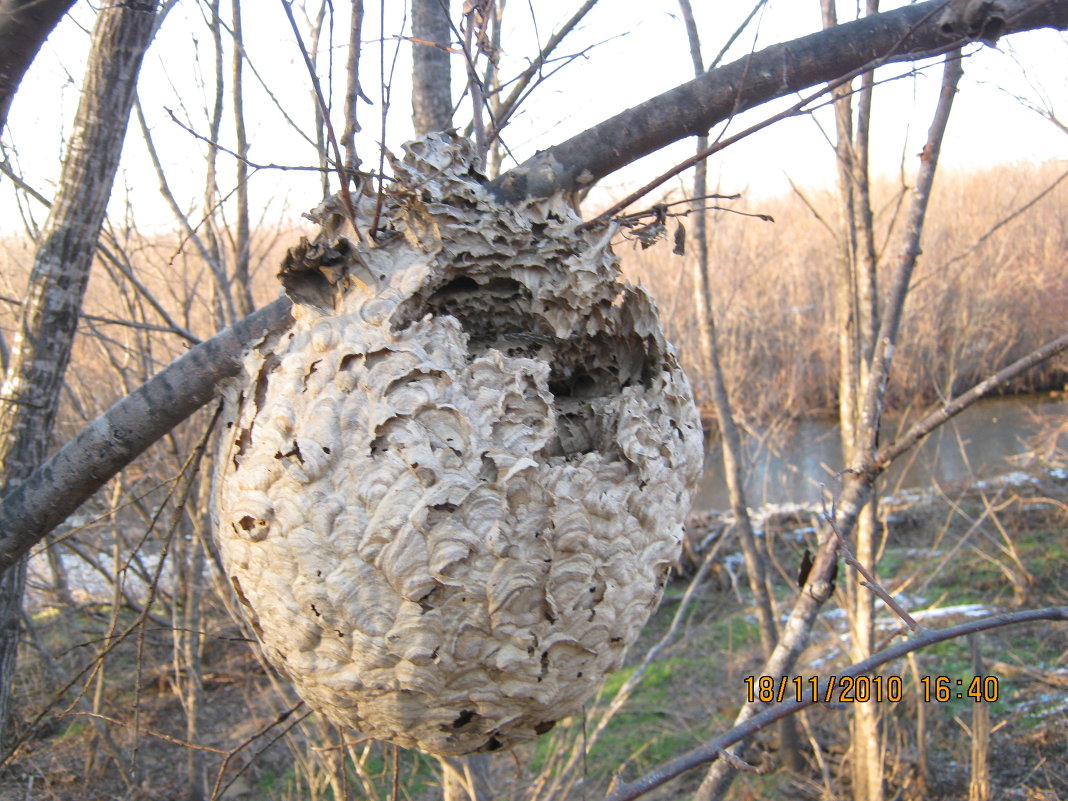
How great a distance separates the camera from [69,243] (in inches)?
74.4

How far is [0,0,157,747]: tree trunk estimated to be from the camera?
183cm

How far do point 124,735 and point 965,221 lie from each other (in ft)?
49.0

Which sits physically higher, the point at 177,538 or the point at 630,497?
the point at 630,497

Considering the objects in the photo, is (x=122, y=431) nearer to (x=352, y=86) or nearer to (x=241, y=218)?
(x=352, y=86)

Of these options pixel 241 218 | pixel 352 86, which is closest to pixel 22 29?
pixel 352 86

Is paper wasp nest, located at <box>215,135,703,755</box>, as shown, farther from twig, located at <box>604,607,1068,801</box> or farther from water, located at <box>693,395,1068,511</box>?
water, located at <box>693,395,1068,511</box>

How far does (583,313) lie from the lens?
57.6 inches

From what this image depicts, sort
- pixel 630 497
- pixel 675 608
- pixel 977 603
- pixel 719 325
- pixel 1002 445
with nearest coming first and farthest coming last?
pixel 630 497
pixel 977 603
pixel 675 608
pixel 719 325
pixel 1002 445

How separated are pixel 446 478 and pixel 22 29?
1.24 meters

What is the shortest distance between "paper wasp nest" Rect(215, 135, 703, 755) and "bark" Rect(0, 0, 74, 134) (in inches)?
26.6

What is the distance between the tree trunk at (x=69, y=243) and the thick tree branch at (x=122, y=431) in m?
0.42

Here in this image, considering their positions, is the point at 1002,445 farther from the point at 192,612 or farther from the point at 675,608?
the point at 192,612

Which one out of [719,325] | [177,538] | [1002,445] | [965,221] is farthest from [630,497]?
[965,221]

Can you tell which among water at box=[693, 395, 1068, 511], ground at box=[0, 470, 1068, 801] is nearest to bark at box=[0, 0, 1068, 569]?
ground at box=[0, 470, 1068, 801]
